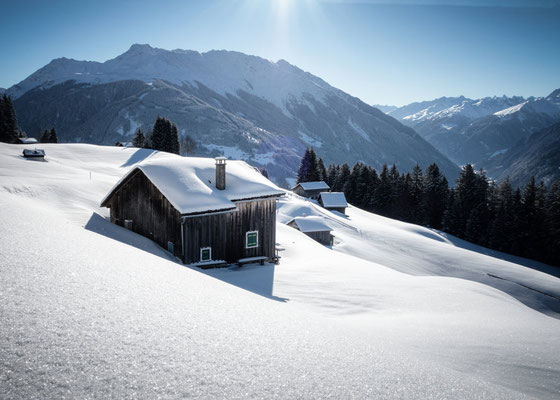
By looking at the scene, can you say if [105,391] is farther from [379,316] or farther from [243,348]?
[379,316]

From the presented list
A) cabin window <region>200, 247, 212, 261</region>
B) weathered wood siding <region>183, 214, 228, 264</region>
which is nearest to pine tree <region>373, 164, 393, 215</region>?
weathered wood siding <region>183, 214, 228, 264</region>

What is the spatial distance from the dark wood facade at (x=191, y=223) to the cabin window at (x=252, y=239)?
15 cm

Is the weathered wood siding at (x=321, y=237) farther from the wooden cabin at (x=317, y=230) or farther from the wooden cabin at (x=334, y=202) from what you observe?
the wooden cabin at (x=334, y=202)

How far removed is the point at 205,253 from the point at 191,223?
2.10 metres

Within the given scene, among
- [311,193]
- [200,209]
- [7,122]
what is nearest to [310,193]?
[311,193]

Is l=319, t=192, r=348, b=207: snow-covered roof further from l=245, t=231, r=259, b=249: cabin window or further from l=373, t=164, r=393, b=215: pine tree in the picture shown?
l=245, t=231, r=259, b=249: cabin window

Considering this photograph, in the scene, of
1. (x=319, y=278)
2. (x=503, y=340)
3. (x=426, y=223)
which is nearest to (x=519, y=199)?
(x=426, y=223)

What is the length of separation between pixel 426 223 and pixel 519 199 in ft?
58.0

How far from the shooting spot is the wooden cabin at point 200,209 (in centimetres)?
1738

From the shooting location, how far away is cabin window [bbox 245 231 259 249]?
19.9 m

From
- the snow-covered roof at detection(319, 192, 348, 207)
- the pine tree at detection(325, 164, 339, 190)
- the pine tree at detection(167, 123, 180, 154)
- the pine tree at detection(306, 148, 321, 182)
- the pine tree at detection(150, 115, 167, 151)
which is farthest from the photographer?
the pine tree at detection(325, 164, 339, 190)

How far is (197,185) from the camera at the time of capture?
1817 cm

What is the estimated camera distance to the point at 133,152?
2340 inches

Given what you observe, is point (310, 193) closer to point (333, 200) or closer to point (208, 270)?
point (333, 200)
